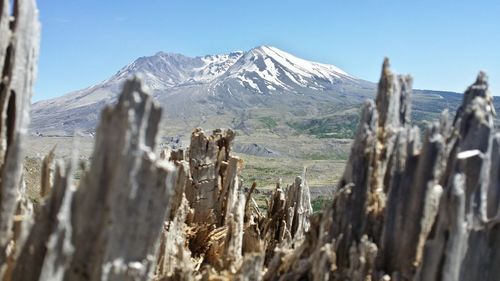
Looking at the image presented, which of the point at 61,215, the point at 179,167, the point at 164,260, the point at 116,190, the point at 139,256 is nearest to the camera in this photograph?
the point at 61,215

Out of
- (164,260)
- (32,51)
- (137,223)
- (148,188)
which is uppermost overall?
(32,51)

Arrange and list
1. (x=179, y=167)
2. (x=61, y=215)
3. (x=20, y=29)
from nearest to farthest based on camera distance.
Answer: (x=61, y=215)
(x=20, y=29)
(x=179, y=167)

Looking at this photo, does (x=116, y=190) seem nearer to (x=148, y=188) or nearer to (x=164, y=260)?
(x=148, y=188)

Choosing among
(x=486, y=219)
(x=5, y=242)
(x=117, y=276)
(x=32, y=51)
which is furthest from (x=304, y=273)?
(x=32, y=51)

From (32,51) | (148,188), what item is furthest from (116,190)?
(32,51)

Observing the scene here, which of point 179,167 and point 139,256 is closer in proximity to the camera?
point 139,256

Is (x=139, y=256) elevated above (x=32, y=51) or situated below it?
below

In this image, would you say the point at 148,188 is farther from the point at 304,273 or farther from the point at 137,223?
the point at 304,273
